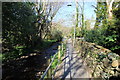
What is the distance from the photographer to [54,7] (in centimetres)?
1720

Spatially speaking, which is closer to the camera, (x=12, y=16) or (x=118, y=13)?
(x=118, y=13)

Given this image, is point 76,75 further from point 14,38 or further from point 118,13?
point 14,38

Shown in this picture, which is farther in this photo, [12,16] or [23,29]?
[23,29]

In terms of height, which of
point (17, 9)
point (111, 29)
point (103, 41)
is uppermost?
point (17, 9)

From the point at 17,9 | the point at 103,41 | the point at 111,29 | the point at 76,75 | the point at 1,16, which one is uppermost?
the point at 17,9

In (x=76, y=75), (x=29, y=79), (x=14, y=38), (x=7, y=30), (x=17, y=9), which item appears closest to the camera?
(x=76, y=75)

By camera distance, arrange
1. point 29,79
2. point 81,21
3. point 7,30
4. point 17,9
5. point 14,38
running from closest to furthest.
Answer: point 29,79
point 7,30
point 17,9
point 14,38
point 81,21

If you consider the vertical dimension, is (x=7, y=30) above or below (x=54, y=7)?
below

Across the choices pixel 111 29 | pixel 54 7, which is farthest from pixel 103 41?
pixel 54 7

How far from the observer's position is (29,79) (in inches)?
213

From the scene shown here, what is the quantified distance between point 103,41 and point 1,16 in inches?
270

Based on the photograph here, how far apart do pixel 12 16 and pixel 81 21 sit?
466 inches

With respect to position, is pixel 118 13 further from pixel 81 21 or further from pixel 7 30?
pixel 81 21

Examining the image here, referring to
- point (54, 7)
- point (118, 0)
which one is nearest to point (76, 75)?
point (118, 0)
